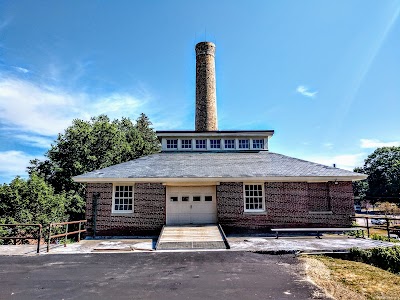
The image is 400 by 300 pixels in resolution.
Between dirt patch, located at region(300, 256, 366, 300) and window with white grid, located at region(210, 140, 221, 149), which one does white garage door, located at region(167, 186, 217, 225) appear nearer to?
window with white grid, located at region(210, 140, 221, 149)

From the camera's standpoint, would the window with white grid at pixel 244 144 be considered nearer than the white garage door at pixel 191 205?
No

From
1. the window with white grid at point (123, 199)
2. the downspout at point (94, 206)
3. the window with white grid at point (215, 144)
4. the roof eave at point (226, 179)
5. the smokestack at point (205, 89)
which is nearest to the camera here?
the downspout at point (94, 206)

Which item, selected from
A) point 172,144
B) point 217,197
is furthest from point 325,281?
point 172,144

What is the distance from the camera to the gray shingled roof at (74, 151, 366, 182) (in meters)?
15.1

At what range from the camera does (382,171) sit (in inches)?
2810

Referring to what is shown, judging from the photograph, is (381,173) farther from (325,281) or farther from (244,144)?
(325,281)

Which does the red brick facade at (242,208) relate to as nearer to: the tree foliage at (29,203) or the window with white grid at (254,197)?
the window with white grid at (254,197)

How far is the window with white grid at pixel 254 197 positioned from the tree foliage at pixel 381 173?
2427 inches

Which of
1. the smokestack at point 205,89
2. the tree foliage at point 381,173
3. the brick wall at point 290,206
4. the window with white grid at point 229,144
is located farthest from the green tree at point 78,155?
the tree foliage at point 381,173

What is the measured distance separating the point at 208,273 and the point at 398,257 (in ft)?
22.4

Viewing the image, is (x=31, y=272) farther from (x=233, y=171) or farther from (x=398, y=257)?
(x=398, y=257)

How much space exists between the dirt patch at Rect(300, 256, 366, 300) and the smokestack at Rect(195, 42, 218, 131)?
66.5 ft

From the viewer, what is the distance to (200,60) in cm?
3033

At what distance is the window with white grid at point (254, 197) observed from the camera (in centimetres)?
1530
